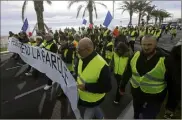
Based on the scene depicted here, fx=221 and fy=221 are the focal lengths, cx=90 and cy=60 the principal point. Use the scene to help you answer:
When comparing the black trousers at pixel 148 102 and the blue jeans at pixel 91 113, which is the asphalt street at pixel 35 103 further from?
the black trousers at pixel 148 102

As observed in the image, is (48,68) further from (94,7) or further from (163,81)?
(94,7)

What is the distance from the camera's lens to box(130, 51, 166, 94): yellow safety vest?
3.04 m

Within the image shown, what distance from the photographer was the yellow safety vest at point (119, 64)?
17.1 feet

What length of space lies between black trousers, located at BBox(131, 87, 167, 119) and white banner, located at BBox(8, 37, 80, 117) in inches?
36.6

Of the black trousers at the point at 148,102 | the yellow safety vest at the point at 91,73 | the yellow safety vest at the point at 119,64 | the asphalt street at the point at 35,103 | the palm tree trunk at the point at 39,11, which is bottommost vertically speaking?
the asphalt street at the point at 35,103

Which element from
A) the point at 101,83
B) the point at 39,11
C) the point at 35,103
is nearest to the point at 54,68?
the point at 101,83

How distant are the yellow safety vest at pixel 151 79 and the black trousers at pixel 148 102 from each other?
0.22ft

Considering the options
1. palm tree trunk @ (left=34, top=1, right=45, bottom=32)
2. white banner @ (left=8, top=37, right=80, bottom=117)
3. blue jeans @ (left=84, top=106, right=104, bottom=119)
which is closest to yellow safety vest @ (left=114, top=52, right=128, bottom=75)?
white banner @ (left=8, top=37, right=80, bottom=117)

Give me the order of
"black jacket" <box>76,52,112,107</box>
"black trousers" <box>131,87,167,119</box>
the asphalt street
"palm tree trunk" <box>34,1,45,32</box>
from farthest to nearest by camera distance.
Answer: "palm tree trunk" <box>34,1,45,32</box>, the asphalt street, "black trousers" <box>131,87,167,119</box>, "black jacket" <box>76,52,112,107</box>

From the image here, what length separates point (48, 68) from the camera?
13.3ft

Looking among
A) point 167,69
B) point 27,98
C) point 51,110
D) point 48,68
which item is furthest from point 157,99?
point 27,98

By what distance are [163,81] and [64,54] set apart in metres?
3.62

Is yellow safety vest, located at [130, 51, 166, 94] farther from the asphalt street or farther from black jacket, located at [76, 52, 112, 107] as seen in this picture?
the asphalt street

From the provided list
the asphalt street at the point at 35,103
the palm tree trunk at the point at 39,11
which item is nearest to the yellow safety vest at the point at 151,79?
the asphalt street at the point at 35,103
